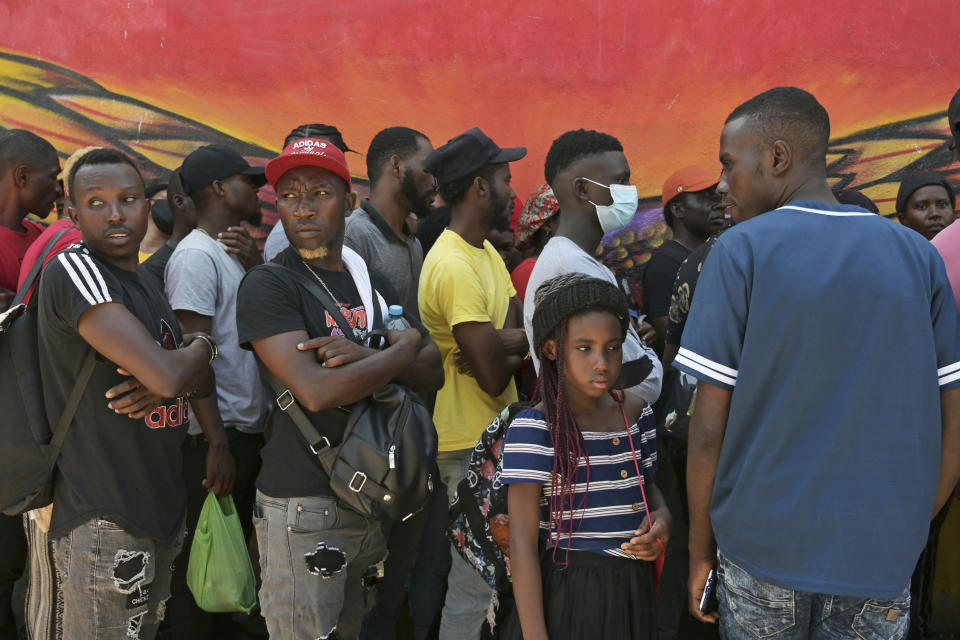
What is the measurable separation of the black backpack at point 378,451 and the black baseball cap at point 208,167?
126 cm

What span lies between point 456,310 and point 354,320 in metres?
0.57

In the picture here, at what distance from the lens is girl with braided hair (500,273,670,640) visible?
2.52 m

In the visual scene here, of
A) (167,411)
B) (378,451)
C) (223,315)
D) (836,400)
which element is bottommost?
(378,451)

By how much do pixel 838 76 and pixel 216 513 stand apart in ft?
14.8

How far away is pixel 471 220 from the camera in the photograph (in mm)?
3939

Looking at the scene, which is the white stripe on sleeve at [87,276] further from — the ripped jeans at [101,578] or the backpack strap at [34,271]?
the ripped jeans at [101,578]

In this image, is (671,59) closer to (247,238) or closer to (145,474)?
(247,238)

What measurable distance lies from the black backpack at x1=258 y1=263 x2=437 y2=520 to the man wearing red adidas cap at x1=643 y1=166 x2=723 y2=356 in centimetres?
196

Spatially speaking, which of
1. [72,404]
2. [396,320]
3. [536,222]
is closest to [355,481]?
[396,320]

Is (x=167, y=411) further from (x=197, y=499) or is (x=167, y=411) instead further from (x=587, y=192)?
(x=587, y=192)

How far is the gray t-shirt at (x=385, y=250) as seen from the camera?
13.6 feet

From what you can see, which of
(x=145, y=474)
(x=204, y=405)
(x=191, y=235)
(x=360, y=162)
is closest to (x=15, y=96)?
Result: (x=360, y=162)

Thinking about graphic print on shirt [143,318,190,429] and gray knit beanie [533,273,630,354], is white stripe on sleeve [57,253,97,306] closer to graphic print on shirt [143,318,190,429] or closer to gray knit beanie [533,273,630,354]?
graphic print on shirt [143,318,190,429]

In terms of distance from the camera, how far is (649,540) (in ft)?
8.44
